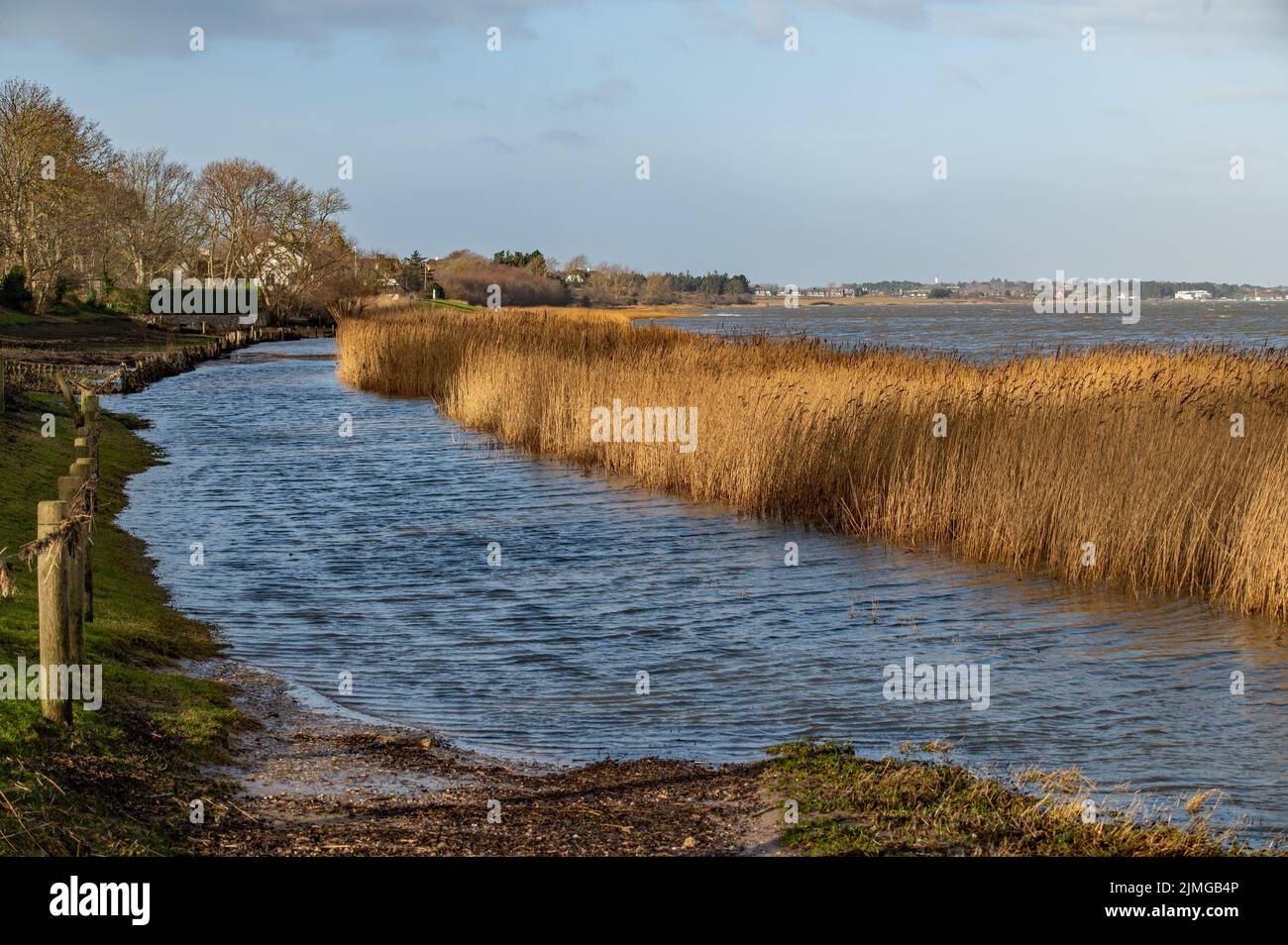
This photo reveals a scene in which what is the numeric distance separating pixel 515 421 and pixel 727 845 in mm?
20493

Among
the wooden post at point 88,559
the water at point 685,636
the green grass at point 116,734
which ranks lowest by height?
the water at point 685,636

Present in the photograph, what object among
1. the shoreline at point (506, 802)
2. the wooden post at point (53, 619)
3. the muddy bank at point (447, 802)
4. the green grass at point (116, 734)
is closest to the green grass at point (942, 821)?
the shoreline at point (506, 802)

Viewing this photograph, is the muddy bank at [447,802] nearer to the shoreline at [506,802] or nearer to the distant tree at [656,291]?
the shoreline at [506,802]

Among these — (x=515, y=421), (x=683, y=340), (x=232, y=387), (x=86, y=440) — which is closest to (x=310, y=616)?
(x=86, y=440)

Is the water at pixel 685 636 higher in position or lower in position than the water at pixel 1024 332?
lower

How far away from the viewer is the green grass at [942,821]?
586cm

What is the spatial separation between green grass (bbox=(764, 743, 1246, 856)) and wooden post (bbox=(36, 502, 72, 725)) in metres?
3.77

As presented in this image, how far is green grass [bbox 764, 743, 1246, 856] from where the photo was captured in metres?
5.86

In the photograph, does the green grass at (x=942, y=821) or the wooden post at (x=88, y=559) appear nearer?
the green grass at (x=942, y=821)

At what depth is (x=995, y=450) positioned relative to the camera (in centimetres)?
1451

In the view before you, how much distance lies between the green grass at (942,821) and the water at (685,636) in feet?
2.89

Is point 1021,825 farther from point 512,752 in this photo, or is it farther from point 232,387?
point 232,387

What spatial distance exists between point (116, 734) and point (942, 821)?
436cm
